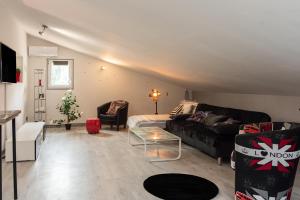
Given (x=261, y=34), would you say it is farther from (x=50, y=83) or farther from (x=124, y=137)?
(x=50, y=83)

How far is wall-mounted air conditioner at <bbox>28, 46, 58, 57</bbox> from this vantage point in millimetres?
6979

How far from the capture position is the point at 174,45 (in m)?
3.40

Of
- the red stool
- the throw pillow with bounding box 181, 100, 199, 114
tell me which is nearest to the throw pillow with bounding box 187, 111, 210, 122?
the throw pillow with bounding box 181, 100, 199, 114

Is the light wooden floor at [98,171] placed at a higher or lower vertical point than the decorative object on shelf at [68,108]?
lower

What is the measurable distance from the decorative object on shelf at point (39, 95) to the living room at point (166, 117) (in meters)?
0.03

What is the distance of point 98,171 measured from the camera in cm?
372

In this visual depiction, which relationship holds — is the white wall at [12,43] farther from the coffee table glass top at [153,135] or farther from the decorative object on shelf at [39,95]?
the coffee table glass top at [153,135]

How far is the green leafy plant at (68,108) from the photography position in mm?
6966

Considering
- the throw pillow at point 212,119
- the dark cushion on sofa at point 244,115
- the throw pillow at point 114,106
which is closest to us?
the dark cushion on sofa at point 244,115

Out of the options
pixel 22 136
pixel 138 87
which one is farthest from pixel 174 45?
pixel 138 87

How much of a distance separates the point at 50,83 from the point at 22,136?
3.28m

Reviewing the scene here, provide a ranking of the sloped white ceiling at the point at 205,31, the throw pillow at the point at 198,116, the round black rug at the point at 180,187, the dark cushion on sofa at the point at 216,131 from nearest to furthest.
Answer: the sloped white ceiling at the point at 205,31 < the round black rug at the point at 180,187 < the dark cushion on sofa at the point at 216,131 < the throw pillow at the point at 198,116

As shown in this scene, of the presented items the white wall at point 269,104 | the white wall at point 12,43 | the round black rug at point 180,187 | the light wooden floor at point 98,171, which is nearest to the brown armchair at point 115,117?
the light wooden floor at point 98,171

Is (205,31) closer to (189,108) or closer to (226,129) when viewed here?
(226,129)
